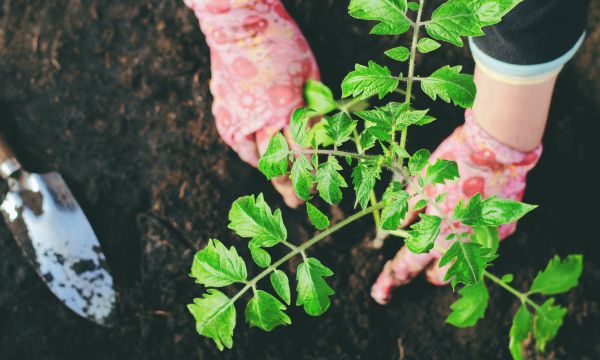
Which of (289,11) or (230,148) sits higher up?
(289,11)

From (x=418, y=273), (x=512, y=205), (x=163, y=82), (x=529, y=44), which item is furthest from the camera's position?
(x=163, y=82)

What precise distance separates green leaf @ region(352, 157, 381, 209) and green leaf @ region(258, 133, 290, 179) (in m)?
0.11

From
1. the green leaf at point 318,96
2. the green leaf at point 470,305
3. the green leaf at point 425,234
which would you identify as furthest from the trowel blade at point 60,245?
the green leaf at point 425,234

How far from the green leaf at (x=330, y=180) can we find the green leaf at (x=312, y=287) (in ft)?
0.36

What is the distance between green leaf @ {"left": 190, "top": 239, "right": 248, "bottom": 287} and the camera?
888mm

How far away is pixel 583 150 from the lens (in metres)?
1.59

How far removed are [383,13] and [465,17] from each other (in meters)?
0.11

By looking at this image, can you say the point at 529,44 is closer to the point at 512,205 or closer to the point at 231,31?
the point at 512,205

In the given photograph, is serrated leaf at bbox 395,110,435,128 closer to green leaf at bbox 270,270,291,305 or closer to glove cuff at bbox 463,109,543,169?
green leaf at bbox 270,270,291,305

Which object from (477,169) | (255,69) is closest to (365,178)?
(477,169)

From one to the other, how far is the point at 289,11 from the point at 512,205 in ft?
3.73

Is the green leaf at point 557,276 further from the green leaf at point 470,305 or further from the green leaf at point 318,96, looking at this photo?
the green leaf at point 318,96

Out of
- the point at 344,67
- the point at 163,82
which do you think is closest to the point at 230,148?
the point at 163,82

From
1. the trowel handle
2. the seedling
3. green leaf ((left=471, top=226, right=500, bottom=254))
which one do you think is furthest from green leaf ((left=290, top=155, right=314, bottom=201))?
the trowel handle
